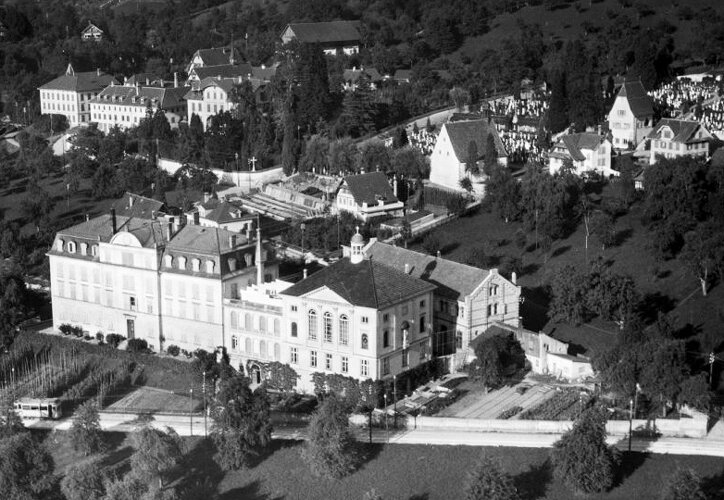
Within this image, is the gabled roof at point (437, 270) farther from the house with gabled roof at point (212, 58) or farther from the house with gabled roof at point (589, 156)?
the house with gabled roof at point (212, 58)

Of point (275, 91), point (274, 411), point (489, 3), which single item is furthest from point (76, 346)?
point (489, 3)

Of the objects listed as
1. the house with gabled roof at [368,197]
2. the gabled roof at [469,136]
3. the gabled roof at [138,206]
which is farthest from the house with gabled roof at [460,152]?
the gabled roof at [138,206]

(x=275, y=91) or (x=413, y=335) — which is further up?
(x=275, y=91)

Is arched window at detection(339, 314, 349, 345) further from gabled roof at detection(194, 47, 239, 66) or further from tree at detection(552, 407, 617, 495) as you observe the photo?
gabled roof at detection(194, 47, 239, 66)

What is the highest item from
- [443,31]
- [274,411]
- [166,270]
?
[443,31]

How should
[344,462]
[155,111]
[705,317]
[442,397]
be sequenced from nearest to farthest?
[344,462] → [442,397] → [705,317] → [155,111]

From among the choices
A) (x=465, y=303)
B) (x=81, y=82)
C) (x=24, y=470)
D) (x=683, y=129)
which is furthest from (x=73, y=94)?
(x=24, y=470)

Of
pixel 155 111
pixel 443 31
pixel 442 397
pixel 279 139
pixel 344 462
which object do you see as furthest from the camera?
pixel 443 31

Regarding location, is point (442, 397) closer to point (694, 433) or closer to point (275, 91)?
point (694, 433)
